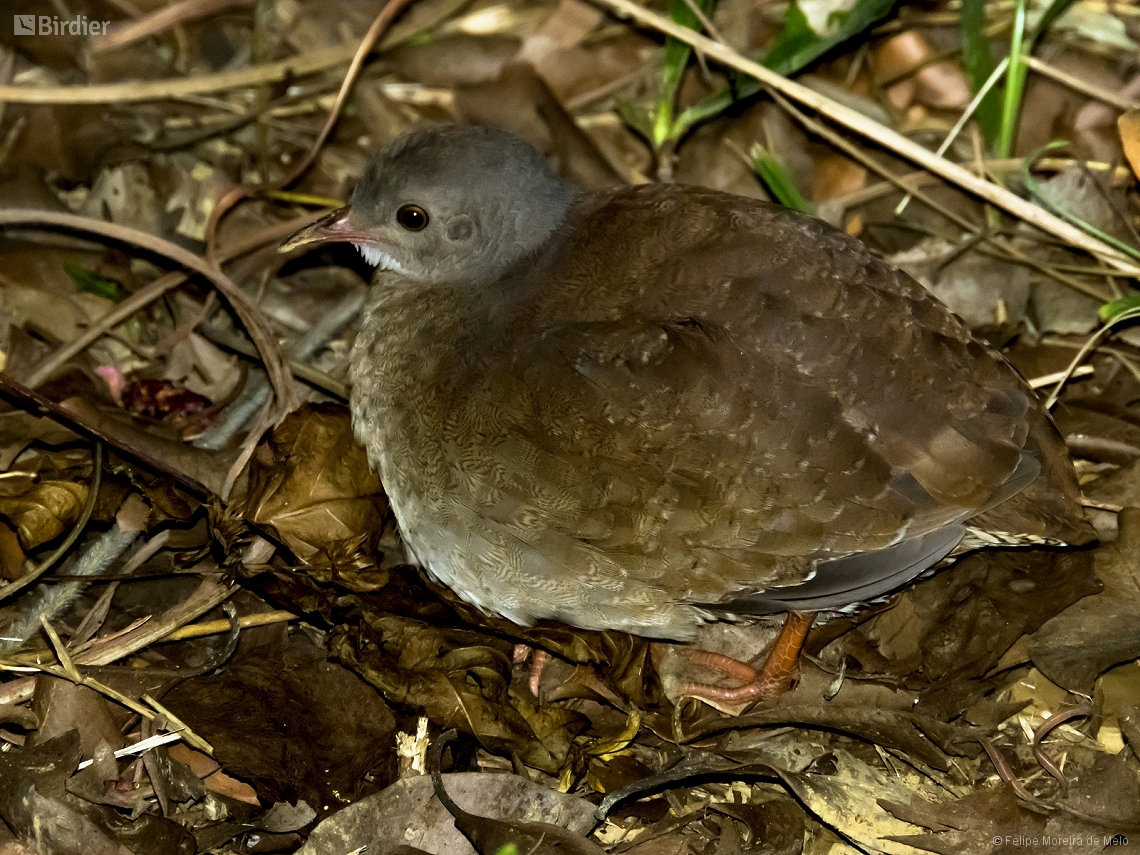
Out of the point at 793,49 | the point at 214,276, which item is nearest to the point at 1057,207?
the point at 793,49

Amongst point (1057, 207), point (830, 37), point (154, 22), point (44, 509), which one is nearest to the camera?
point (44, 509)

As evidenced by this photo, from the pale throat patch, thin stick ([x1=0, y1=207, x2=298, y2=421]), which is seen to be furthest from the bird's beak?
thin stick ([x1=0, y1=207, x2=298, y2=421])

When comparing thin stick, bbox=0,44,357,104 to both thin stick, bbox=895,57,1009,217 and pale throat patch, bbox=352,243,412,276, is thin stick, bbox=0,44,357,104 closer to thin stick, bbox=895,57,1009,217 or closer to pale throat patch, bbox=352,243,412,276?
pale throat patch, bbox=352,243,412,276

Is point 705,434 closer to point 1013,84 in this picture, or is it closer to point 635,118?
point 635,118

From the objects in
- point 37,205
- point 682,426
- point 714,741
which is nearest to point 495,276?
point 682,426

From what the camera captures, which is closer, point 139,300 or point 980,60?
point 139,300

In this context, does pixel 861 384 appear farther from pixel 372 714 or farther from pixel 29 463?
pixel 29 463

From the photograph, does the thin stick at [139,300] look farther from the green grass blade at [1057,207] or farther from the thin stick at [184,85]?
the green grass blade at [1057,207]
